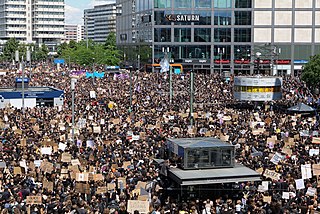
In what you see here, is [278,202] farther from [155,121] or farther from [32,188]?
[155,121]

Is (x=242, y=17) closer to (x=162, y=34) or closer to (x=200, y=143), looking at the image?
(x=162, y=34)

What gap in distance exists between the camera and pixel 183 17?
9906cm

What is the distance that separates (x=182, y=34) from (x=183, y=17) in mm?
2724

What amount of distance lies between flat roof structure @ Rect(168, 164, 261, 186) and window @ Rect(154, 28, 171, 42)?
7906 cm

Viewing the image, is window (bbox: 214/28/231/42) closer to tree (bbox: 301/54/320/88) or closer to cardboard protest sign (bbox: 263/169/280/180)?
tree (bbox: 301/54/320/88)

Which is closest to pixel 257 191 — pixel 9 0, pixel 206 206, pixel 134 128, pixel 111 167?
pixel 206 206

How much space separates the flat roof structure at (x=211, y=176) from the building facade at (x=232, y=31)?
77.4 meters

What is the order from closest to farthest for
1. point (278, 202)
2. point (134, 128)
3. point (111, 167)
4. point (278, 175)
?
1. point (278, 202)
2. point (278, 175)
3. point (111, 167)
4. point (134, 128)

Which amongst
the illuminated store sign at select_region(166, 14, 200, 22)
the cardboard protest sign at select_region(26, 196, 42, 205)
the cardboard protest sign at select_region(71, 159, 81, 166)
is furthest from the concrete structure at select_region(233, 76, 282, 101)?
the illuminated store sign at select_region(166, 14, 200, 22)

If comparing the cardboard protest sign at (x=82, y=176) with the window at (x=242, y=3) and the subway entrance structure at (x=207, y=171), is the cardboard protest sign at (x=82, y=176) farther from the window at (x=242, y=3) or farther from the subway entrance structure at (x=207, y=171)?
the window at (x=242, y=3)

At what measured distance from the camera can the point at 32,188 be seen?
70.7 ft

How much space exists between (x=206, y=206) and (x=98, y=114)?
2306cm

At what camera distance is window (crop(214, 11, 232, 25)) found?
99.7 m

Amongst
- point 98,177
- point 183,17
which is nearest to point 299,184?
point 98,177
